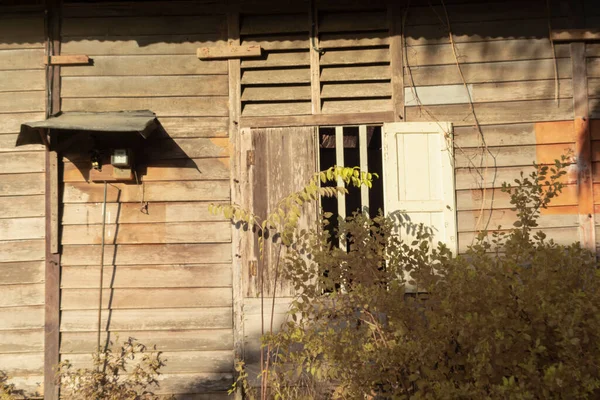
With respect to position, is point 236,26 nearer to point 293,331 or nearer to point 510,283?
point 293,331

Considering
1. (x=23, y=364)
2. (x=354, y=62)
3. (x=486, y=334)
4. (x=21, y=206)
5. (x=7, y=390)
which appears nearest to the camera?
(x=486, y=334)

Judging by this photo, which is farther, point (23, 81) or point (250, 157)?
point (23, 81)

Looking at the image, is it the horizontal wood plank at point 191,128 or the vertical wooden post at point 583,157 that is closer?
the vertical wooden post at point 583,157

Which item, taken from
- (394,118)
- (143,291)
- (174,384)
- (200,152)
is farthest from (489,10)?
(174,384)

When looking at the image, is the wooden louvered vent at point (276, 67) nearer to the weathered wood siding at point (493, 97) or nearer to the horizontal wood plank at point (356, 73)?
the horizontal wood plank at point (356, 73)

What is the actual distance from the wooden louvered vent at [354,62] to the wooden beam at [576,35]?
162 centimetres

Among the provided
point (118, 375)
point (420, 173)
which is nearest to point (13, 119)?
point (118, 375)

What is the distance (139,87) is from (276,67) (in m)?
1.36

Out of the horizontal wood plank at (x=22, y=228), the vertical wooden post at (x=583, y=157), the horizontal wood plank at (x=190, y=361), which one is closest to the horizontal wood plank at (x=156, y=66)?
the horizontal wood plank at (x=22, y=228)

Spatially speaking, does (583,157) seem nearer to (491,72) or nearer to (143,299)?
(491,72)

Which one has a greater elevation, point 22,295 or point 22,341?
point 22,295

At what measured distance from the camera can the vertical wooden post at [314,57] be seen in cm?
546

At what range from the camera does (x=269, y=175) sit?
17.6 ft

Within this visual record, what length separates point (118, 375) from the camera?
5262 millimetres
